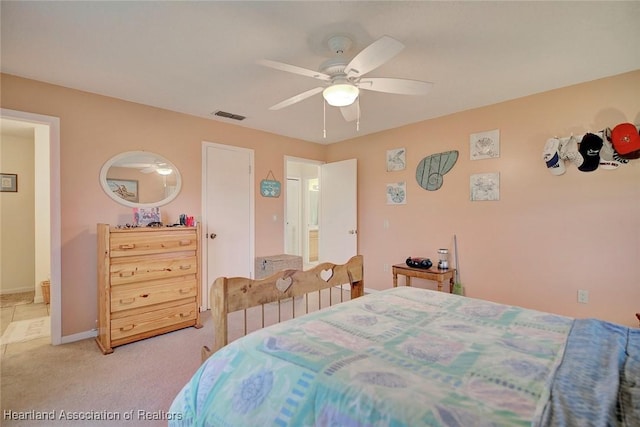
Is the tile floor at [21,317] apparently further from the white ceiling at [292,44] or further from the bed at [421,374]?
the bed at [421,374]

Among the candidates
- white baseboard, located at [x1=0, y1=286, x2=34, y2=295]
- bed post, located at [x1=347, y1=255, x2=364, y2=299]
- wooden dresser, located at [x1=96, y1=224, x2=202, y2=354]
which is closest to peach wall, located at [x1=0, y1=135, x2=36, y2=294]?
white baseboard, located at [x1=0, y1=286, x2=34, y2=295]

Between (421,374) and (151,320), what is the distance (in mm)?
2745

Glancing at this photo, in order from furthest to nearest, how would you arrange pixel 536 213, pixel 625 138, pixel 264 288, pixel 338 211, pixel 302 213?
pixel 302 213 → pixel 338 211 → pixel 536 213 → pixel 625 138 → pixel 264 288

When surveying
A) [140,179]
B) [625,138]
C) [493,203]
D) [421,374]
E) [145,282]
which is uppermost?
[625,138]

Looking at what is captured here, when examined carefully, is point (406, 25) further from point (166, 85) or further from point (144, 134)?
point (144, 134)

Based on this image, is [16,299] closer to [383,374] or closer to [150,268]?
[150,268]

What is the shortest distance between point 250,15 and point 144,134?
2.15 metres

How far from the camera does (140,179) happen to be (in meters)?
3.29

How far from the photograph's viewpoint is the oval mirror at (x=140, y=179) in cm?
310

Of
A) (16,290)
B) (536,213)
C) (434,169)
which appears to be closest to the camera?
(536,213)

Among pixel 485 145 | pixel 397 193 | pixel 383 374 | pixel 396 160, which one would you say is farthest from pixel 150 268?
pixel 485 145

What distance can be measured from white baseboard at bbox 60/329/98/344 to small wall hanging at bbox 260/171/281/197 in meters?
2.46

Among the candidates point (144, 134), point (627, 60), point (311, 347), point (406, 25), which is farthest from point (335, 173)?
point (311, 347)

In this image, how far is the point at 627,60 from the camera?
7.77ft
